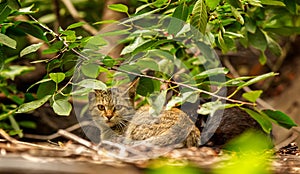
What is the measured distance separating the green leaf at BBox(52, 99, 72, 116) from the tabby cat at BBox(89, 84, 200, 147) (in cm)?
28

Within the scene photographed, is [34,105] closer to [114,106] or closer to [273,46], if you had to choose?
[114,106]

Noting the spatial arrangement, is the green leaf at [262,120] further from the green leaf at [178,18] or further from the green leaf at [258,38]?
the green leaf at [258,38]

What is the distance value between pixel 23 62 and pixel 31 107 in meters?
1.49

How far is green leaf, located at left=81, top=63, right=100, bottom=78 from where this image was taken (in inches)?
60.8

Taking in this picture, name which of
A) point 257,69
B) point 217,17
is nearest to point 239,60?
point 257,69

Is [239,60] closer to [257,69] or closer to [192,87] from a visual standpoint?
[257,69]

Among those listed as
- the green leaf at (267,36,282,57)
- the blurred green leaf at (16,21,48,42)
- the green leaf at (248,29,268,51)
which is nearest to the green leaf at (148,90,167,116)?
the blurred green leaf at (16,21,48,42)

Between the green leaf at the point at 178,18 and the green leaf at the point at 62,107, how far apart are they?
1.17 feet

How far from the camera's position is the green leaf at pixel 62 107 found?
146 cm

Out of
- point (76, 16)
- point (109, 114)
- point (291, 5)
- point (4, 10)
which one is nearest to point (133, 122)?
point (109, 114)

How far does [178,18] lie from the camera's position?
4.90ft

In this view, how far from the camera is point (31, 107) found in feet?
4.92

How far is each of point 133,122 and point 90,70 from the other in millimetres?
273

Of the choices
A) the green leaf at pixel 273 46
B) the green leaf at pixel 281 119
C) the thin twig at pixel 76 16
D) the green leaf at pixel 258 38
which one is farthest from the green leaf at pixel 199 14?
the thin twig at pixel 76 16
